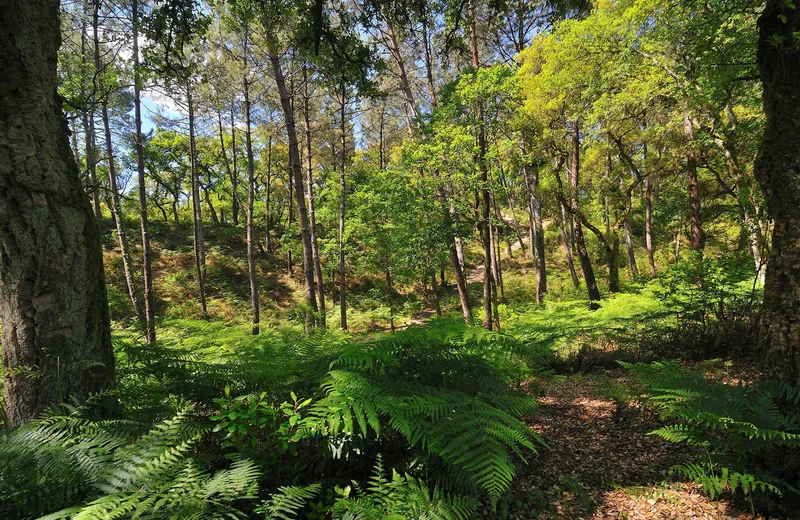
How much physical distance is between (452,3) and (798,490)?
6286 millimetres

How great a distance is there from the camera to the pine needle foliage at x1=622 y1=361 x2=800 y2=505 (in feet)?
6.68

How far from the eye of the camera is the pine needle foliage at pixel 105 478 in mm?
1344

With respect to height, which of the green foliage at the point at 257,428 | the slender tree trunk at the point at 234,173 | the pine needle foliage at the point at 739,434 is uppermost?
the slender tree trunk at the point at 234,173

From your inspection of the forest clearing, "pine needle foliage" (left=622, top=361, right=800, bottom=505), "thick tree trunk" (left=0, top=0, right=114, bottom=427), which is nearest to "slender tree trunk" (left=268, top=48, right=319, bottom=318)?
the forest clearing

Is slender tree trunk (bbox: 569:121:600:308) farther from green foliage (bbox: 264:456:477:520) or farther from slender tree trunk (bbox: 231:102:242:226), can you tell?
slender tree trunk (bbox: 231:102:242:226)

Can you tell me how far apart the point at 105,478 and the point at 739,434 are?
369cm

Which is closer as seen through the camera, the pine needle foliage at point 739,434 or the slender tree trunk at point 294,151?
the pine needle foliage at point 739,434

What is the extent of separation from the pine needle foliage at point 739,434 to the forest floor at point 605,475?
0.17 m

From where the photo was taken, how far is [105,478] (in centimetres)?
147

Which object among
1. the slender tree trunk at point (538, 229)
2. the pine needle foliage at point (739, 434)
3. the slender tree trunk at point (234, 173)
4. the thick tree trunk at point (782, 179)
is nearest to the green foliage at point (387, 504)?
the pine needle foliage at point (739, 434)

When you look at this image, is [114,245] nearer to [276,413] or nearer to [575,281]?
[276,413]

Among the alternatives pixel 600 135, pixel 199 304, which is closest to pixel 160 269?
pixel 199 304

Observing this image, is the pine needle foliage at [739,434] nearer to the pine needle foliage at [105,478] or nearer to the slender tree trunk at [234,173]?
the pine needle foliage at [105,478]

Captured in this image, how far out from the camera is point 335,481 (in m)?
2.10
